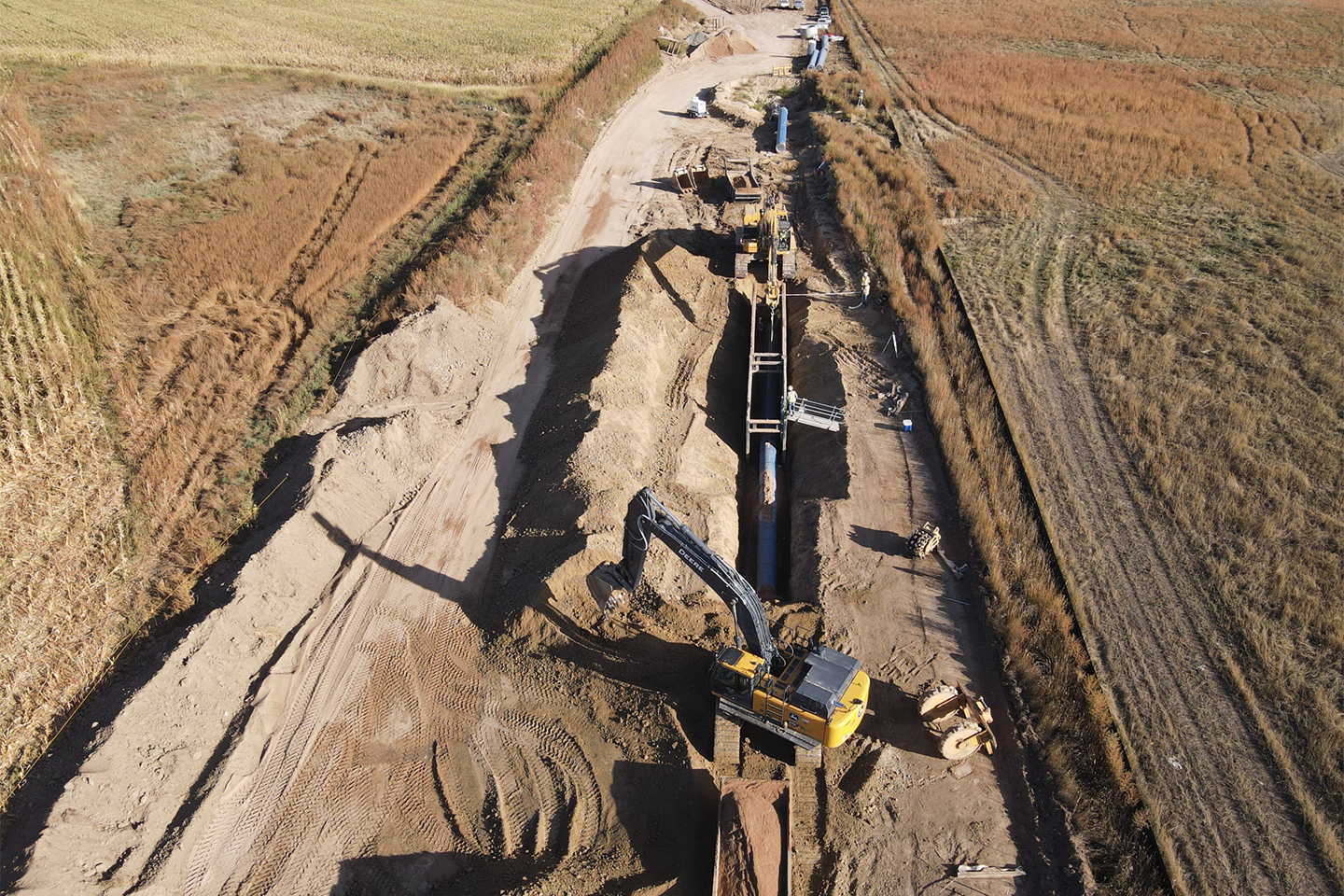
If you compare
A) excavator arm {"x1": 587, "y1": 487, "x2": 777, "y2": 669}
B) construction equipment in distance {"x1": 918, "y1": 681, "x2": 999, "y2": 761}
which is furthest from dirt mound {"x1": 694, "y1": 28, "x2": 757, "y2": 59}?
construction equipment in distance {"x1": 918, "y1": 681, "x2": 999, "y2": 761}

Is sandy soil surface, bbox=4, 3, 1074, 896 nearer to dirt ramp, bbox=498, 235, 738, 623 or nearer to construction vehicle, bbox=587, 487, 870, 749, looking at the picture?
dirt ramp, bbox=498, 235, 738, 623

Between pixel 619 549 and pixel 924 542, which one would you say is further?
pixel 619 549

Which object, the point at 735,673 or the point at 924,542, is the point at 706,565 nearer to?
the point at 735,673

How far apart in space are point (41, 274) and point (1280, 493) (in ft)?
115

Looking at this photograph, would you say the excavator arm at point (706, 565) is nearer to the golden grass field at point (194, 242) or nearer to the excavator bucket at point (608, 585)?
the excavator bucket at point (608, 585)

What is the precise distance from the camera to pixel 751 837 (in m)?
12.4

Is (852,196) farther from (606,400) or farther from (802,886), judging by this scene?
(802,886)

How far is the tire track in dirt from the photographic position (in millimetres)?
12625

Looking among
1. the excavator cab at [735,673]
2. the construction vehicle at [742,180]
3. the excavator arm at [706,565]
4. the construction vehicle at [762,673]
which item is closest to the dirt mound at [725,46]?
the construction vehicle at [742,180]

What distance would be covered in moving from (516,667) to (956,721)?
8.60 m

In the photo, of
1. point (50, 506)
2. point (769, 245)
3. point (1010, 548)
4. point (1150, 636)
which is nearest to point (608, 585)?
point (1010, 548)

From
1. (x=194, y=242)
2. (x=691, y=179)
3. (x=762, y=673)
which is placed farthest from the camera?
(x=691, y=179)

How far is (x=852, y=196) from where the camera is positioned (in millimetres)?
30141

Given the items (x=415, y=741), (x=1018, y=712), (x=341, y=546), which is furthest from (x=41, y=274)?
(x=1018, y=712)
